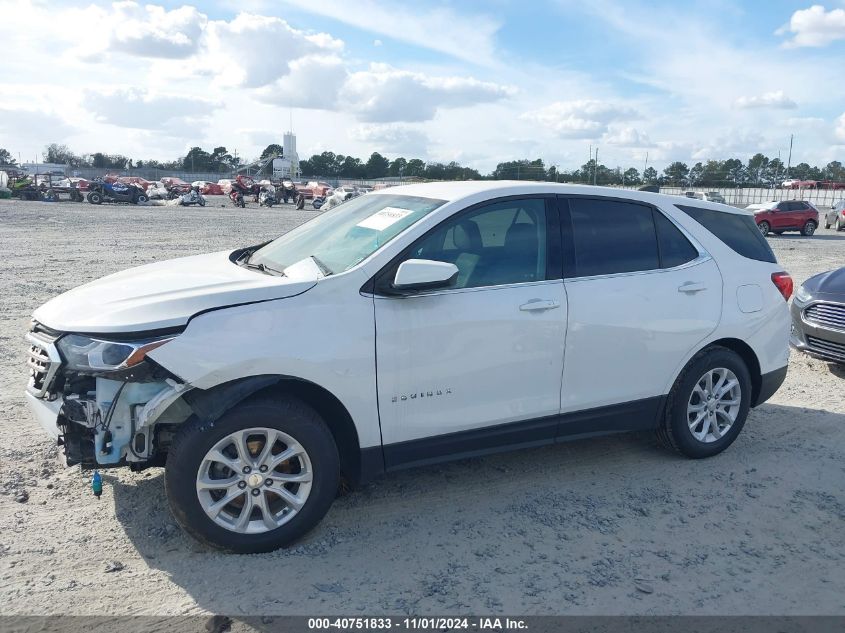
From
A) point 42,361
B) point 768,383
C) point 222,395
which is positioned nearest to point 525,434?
point 222,395

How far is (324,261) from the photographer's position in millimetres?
4117

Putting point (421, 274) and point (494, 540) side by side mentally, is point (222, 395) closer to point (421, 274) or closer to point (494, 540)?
point (421, 274)

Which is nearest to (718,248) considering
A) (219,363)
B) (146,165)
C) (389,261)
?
(389,261)

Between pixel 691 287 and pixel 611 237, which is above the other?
pixel 611 237

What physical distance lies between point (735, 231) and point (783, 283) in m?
0.52

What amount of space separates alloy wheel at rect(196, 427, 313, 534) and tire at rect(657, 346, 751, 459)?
2.55m

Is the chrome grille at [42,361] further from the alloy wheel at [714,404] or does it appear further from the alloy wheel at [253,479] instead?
the alloy wheel at [714,404]

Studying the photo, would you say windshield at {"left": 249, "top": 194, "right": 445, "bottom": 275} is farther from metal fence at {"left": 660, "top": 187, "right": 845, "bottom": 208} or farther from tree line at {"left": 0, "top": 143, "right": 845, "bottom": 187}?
metal fence at {"left": 660, "top": 187, "right": 845, "bottom": 208}

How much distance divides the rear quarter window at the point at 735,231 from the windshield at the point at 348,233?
203 centimetres

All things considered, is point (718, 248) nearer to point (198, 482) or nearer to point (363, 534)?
point (363, 534)

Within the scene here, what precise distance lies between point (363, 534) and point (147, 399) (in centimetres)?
133

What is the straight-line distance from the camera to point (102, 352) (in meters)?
3.41

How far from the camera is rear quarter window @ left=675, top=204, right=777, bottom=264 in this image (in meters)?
5.05

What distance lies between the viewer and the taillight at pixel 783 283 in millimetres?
5213
